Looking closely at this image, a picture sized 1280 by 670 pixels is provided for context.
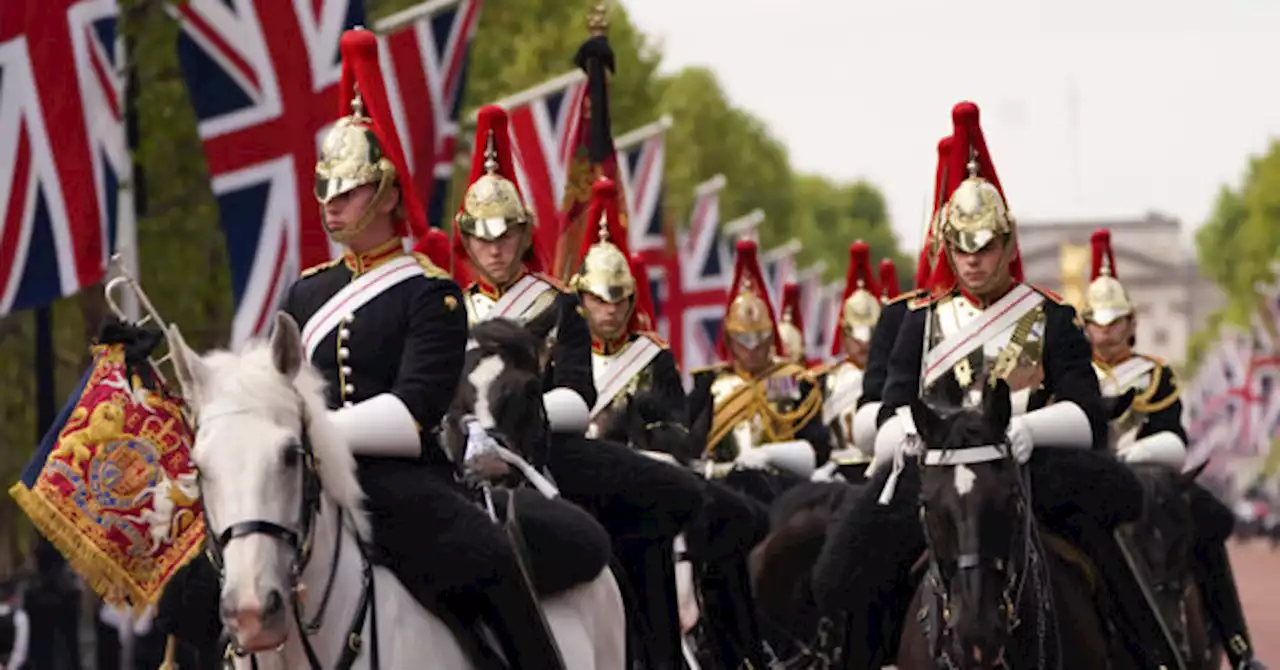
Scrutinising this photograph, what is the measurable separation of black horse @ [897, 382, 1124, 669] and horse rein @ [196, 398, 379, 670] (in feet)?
10.3

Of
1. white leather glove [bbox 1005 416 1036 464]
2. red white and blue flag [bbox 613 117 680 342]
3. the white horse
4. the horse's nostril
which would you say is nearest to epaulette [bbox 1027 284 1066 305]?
white leather glove [bbox 1005 416 1036 464]

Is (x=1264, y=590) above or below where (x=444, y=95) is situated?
below

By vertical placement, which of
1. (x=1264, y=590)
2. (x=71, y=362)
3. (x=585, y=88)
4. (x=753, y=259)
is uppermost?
(x=585, y=88)

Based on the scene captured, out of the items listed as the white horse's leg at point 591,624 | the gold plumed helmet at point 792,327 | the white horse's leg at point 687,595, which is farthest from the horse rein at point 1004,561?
the gold plumed helmet at point 792,327

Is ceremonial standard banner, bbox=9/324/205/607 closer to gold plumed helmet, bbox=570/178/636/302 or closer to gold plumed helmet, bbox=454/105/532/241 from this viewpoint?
gold plumed helmet, bbox=454/105/532/241

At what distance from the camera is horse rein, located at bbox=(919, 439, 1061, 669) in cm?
1248

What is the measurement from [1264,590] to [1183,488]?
111 ft

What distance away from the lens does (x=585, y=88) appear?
21.5 metres

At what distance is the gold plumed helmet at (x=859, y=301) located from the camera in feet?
80.4

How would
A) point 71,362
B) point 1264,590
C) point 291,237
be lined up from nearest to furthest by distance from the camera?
point 291,237, point 71,362, point 1264,590

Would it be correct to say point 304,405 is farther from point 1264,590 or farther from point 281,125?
point 1264,590

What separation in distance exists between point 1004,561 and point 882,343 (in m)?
1.87

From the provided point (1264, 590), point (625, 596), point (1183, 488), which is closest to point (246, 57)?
point (1183, 488)

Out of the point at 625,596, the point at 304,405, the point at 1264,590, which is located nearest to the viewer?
the point at 304,405
